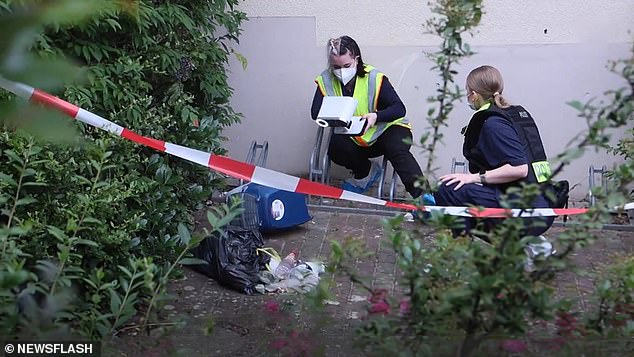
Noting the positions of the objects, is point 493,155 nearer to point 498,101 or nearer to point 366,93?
point 498,101

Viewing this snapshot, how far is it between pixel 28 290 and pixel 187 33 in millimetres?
3717

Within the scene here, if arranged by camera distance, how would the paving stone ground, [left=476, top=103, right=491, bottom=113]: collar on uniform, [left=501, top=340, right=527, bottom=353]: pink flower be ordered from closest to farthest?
[left=501, top=340, right=527, bottom=353]: pink flower → the paving stone ground → [left=476, top=103, right=491, bottom=113]: collar on uniform

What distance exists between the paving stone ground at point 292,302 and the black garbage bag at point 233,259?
64 mm

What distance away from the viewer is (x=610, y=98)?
2.25m

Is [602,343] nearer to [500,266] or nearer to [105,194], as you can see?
[500,266]

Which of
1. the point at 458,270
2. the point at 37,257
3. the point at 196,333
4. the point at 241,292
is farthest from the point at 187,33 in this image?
the point at 458,270

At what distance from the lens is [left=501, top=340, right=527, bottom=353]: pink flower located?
82.0 inches

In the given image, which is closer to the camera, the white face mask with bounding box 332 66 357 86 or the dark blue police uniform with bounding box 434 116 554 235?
the dark blue police uniform with bounding box 434 116 554 235

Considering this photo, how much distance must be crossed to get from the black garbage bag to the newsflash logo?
2.79m

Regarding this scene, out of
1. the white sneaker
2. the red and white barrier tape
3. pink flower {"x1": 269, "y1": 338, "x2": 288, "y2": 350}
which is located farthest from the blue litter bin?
the white sneaker

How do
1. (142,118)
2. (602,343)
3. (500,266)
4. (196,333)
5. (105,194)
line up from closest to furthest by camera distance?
1. (500,266)
2. (602,343)
3. (196,333)
4. (105,194)
5. (142,118)

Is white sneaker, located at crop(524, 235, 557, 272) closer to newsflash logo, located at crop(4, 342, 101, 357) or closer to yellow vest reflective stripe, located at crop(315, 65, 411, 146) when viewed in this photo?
newsflash logo, located at crop(4, 342, 101, 357)

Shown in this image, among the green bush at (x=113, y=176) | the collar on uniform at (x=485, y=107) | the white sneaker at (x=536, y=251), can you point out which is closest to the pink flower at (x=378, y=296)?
the white sneaker at (x=536, y=251)

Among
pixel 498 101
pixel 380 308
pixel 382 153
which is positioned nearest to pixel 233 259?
pixel 498 101
